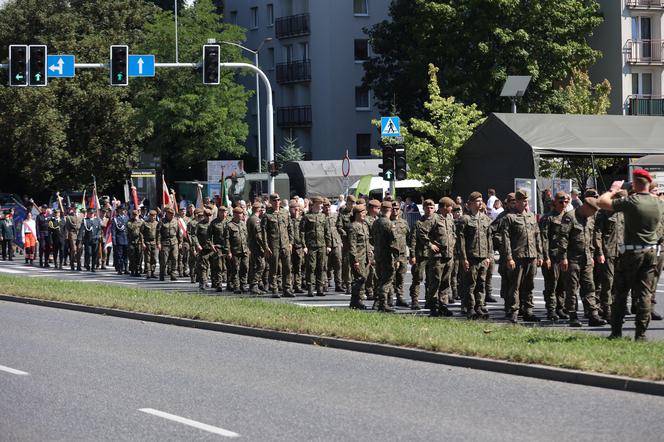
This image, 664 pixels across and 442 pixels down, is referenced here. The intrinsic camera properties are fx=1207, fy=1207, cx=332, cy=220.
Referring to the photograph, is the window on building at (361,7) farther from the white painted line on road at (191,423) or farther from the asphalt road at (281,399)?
the white painted line on road at (191,423)

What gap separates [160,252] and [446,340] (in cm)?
1633

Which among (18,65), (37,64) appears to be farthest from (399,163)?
(18,65)

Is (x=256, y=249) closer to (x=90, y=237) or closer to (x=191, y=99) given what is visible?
(x=90, y=237)

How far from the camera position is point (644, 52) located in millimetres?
62094

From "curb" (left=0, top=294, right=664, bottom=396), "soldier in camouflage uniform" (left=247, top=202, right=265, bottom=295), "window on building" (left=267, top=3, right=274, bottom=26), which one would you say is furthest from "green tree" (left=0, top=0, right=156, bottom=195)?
"curb" (left=0, top=294, right=664, bottom=396)

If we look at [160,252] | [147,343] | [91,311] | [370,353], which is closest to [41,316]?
[91,311]

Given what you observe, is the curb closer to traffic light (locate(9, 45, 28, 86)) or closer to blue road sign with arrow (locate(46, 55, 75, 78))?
traffic light (locate(9, 45, 28, 86))

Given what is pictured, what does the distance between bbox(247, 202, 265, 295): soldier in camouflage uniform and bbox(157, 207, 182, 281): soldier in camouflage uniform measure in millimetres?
5420

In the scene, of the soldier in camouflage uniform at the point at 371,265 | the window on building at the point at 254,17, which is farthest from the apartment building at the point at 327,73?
the soldier in camouflage uniform at the point at 371,265

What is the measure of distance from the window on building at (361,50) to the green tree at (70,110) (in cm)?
1262

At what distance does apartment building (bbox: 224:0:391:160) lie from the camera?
234 feet

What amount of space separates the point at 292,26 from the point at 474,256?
57.1 metres

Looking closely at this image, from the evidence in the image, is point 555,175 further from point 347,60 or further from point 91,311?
point 347,60

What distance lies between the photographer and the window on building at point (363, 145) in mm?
72312
